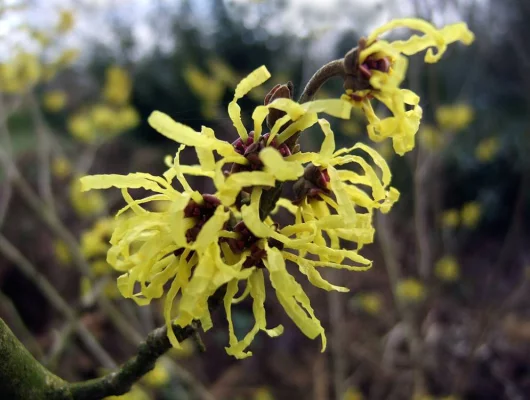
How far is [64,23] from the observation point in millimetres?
2721

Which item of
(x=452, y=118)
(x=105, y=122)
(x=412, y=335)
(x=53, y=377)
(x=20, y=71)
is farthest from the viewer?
(x=452, y=118)

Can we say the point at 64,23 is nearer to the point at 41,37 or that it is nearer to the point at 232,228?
the point at 41,37

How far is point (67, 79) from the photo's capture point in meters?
6.54

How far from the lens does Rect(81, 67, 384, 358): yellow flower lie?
18.9 inches

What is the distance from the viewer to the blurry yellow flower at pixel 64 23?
8.89 feet

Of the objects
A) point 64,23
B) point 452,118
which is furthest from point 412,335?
point 64,23

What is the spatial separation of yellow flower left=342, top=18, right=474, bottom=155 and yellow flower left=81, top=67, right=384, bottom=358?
0.04 metres

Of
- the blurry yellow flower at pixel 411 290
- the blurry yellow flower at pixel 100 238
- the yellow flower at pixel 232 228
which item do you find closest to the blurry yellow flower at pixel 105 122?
the blurry yellow flower at pixel 100 238

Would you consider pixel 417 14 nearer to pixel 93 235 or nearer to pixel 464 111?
pixel 464 111

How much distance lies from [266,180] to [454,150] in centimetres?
576

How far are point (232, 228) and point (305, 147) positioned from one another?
2.52m

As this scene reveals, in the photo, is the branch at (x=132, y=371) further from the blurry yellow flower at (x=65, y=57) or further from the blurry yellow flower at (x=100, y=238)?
the blurry yellow flower at (x=65, y=57)

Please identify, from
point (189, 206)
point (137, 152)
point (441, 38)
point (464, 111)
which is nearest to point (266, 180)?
point (189, 206)

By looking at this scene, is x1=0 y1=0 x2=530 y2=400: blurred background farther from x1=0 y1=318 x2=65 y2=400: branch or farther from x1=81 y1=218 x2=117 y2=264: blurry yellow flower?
x1=0 y1=318 x2=65 y2=400: branch
